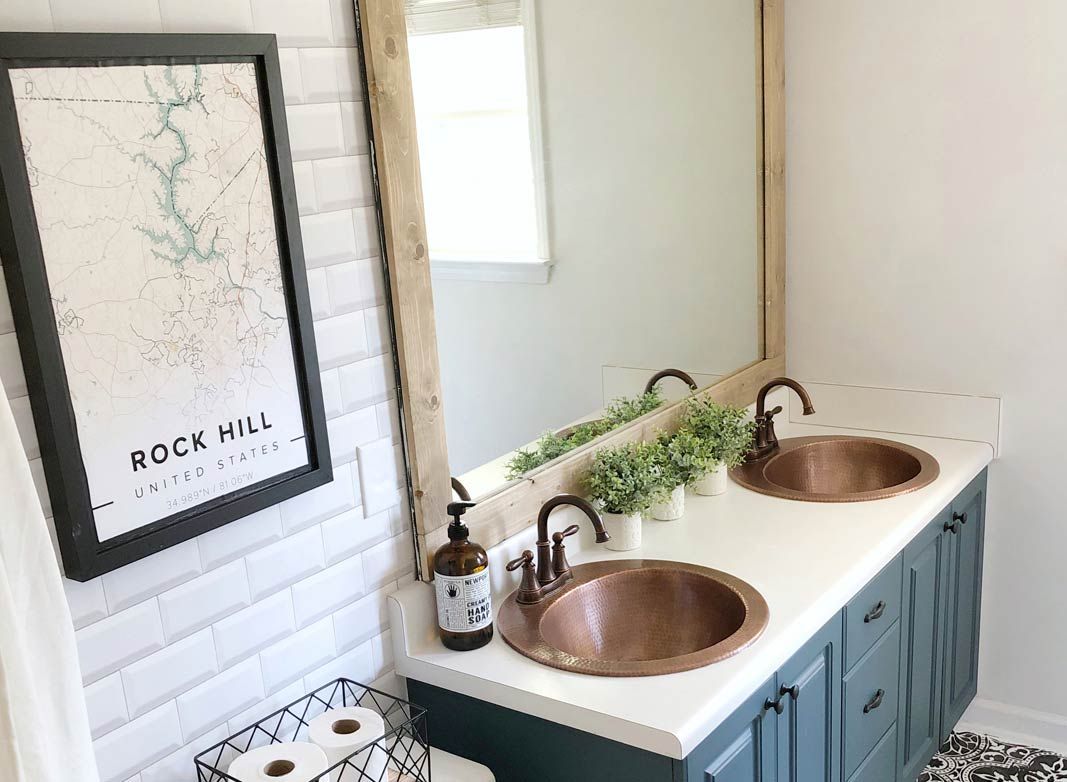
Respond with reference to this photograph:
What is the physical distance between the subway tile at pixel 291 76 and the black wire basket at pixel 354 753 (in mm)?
985

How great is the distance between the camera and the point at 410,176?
1.95m

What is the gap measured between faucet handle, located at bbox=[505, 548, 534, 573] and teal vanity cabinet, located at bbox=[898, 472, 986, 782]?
0.96 m

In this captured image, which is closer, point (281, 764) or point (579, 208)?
point (281, 764)

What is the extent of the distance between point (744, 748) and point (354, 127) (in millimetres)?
1280

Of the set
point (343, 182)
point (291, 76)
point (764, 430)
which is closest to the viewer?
point (291, 76)

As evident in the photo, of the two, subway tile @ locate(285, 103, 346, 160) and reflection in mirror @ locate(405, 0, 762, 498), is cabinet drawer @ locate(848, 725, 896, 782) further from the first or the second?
subway tile @ locate(285, 103, 346, 160)

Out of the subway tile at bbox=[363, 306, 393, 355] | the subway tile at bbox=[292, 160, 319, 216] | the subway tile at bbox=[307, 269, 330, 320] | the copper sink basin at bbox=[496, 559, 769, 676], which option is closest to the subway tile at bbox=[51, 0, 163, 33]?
the subway tile at bbox=[292, 160, 319, 216]

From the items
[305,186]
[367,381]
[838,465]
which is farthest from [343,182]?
[838,465]

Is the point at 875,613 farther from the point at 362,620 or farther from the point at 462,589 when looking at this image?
the point at 362,620

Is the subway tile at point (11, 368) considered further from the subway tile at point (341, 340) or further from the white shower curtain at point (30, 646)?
the subway tile at point (341, 340)

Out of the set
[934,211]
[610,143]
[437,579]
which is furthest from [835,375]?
[437,579]

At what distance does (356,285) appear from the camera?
1907 mm

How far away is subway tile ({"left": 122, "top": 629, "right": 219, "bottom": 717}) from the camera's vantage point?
1.61 m

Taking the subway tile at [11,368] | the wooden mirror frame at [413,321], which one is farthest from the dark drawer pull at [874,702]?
the subway tile at [11,368]
